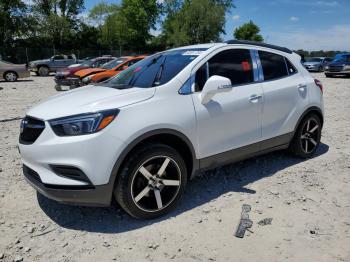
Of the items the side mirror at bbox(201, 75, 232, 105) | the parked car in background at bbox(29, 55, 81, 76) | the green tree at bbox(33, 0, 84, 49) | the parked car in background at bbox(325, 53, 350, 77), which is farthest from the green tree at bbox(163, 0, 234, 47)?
the side mirror at bbox(201, 75, 232, 105)

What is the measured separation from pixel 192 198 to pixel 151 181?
2.65 feet

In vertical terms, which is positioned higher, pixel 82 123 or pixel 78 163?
pixel 82 123

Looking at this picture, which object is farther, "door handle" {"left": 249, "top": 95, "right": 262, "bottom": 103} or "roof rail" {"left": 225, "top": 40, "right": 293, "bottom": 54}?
"roof rail" {"left": 225, "top": 40, "right": 293, "bottom": 54}

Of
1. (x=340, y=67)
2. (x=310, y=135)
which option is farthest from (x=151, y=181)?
(x=340, y=67)

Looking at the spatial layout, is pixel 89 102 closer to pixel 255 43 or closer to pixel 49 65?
pixel 255 43

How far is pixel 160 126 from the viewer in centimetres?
331

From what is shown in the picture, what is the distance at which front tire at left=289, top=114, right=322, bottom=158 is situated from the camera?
4.97m

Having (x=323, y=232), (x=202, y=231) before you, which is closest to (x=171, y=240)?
(x=202, y=231)

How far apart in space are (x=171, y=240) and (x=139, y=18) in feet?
176

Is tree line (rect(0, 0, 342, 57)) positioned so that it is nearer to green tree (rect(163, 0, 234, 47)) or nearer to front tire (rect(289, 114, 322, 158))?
green tree (rect(163, 0, 234, 47))

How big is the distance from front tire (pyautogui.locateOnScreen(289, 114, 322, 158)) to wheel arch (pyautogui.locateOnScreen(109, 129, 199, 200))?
2033 mm

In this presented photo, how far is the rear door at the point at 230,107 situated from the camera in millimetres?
3689

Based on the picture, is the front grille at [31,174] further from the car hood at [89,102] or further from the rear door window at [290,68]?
the rear door window at [290,68]

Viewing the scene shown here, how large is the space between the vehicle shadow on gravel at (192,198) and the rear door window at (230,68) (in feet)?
4.26
